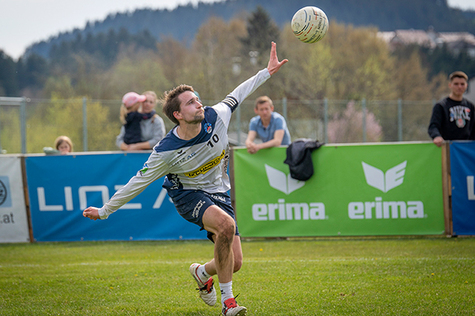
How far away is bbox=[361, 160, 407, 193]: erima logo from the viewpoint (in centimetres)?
843

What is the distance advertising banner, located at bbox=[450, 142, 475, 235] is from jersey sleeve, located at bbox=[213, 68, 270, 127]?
454cm

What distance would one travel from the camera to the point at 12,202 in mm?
9352

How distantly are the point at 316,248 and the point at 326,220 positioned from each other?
861mm

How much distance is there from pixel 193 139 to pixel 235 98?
2.71 feet

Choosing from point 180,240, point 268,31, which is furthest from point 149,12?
point 180,240

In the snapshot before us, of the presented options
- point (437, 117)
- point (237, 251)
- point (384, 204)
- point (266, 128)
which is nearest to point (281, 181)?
point (266, 128)

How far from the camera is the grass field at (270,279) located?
187 inches

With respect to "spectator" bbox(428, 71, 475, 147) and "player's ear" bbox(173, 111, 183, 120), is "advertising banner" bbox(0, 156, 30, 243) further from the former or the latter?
"spectator" bbox(428, 71, 475, 147)

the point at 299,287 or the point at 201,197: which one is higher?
the point at 201,197

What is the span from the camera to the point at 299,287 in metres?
5.39

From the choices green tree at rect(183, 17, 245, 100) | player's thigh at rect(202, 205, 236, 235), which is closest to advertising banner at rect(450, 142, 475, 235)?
player's thigh at rect(202, 205, 236, 235)

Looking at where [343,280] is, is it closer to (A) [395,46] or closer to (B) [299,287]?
(B) [299,287]

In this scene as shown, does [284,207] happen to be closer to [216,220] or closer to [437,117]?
[437,117]

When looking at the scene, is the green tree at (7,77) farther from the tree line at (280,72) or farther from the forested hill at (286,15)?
the forested hill at (286,15)
